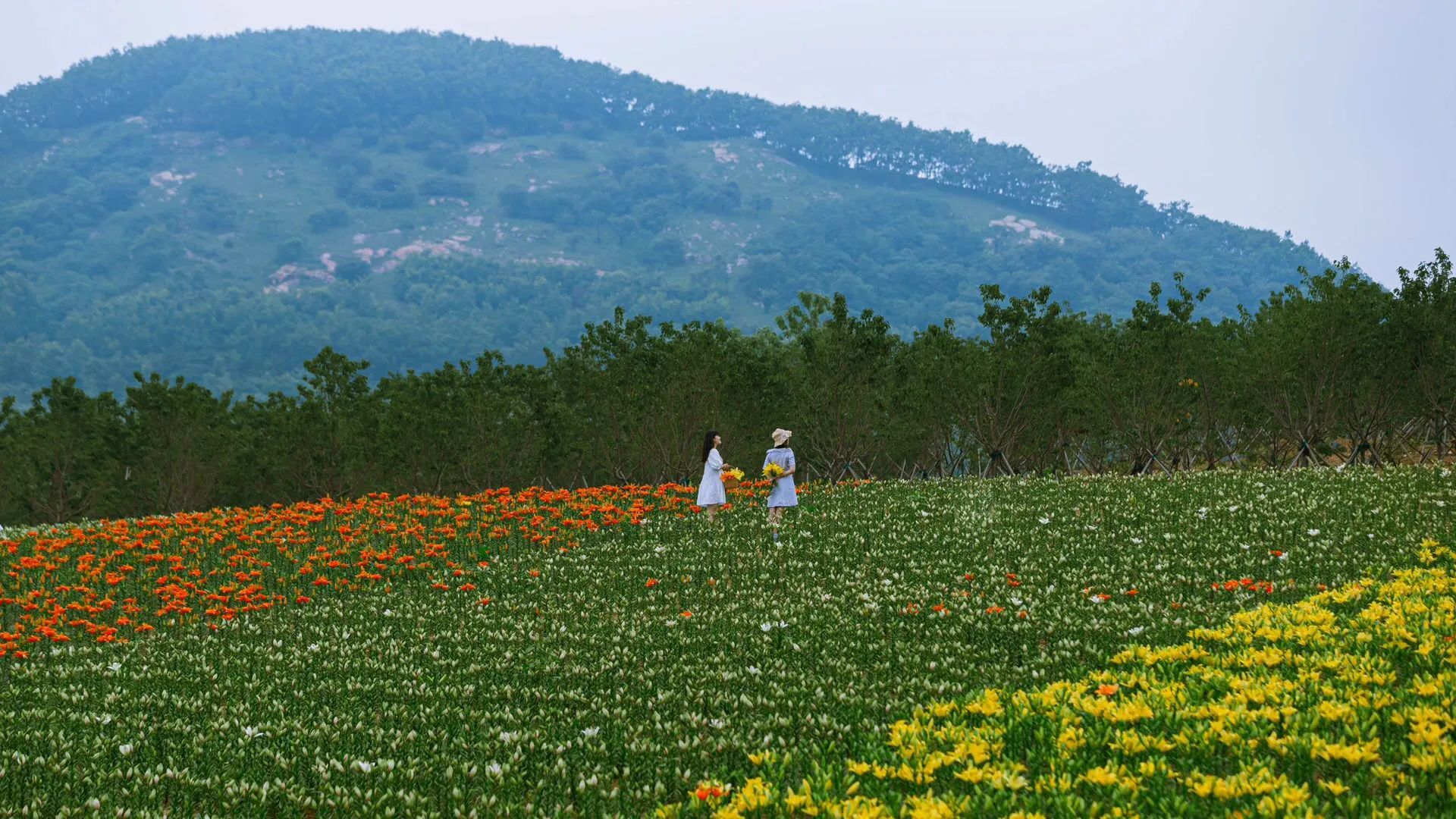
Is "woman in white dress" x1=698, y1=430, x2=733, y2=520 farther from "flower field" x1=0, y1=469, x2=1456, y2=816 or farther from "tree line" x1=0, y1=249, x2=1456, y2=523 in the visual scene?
"tree line" x1=0, y1=249, x2=1456, y2=523

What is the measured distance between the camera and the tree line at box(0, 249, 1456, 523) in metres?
30.7

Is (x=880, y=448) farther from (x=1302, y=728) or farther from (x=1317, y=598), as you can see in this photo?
(x=1302, y=728)

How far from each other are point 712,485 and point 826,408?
16965 mm

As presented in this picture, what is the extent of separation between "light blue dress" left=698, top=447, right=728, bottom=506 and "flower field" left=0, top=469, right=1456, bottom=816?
0.56 meters

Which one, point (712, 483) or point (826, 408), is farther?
point (826, 408)

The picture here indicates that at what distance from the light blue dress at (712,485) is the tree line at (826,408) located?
40.5 feet

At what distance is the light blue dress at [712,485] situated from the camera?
1958 cm

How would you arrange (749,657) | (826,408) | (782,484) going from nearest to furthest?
(749,657)
(782,484)
(826,408)

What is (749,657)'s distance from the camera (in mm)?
11211

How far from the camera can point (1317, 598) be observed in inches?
449

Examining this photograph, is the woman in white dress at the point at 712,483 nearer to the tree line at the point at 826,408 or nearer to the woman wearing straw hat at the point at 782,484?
the woman wearing straw hat at the point at 782,484

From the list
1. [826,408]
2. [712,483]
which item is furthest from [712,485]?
[826,408]

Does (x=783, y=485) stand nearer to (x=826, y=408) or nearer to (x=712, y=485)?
(x=712, y=485)

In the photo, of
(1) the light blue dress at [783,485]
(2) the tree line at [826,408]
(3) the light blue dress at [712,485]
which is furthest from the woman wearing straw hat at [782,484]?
(2) the tree line at [826,408]
